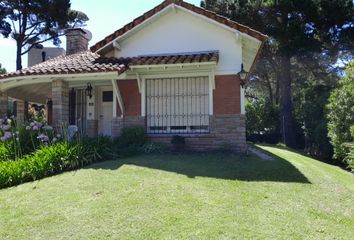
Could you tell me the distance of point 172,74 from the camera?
12461mm

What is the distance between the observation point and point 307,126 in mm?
21312

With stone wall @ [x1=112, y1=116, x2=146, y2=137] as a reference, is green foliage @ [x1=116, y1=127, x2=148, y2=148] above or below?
below

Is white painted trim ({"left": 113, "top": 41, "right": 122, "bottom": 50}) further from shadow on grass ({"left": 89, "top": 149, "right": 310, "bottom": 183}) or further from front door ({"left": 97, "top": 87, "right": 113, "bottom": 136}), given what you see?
shadow on grass ({"left": 89, "top": 149, "right": 310, "bottom": 183})

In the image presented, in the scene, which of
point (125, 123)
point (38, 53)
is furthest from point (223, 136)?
point (38, 53)

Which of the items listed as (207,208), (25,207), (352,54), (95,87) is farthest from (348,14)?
(25,207)

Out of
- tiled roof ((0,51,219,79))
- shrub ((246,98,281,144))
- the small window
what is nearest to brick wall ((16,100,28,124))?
tiled roof ((0,51,219,79))

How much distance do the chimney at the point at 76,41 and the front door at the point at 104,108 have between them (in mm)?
3561

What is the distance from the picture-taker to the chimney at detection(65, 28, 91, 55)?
16906mm

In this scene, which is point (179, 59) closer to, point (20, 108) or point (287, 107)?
→ point (20, 108)

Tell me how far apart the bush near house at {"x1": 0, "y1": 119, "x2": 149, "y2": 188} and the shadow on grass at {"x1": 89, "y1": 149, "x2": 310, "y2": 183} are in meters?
0.66

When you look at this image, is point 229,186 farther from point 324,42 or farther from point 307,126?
point 324,42

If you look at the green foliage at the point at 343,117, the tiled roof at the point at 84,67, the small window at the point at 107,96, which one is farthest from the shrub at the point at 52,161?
the green foliage at the point at 343,117

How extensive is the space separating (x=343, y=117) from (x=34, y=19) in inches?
927

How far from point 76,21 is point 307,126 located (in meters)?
20.8
